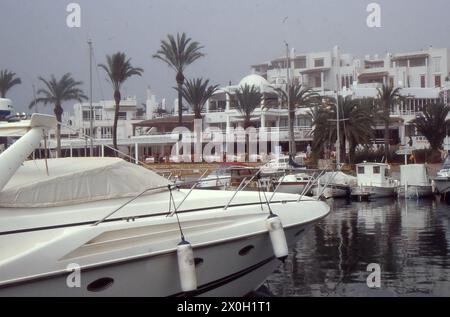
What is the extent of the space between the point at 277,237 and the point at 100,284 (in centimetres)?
245

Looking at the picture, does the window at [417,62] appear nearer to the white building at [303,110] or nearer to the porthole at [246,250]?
the white building at [303,110]

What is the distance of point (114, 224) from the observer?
734 cm

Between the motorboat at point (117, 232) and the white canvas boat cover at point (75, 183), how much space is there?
1cm

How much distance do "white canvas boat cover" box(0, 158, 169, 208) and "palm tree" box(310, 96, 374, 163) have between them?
3475 cm

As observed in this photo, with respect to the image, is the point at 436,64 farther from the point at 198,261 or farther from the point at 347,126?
the point at 198,261

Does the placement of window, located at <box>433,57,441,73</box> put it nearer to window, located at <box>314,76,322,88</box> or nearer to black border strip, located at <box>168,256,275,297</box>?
window, located at <box>314,76,322,88</box>

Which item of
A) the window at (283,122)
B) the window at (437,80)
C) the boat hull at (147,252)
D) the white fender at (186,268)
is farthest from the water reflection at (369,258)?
the window at (437,80)

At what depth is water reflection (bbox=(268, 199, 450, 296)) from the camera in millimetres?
11055

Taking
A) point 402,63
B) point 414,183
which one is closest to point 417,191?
point 414,183

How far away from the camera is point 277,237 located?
821 centimetres

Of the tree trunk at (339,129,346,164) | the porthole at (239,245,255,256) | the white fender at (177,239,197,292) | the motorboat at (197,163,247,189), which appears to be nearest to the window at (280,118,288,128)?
the tree trunk at (339,129,346,164)
